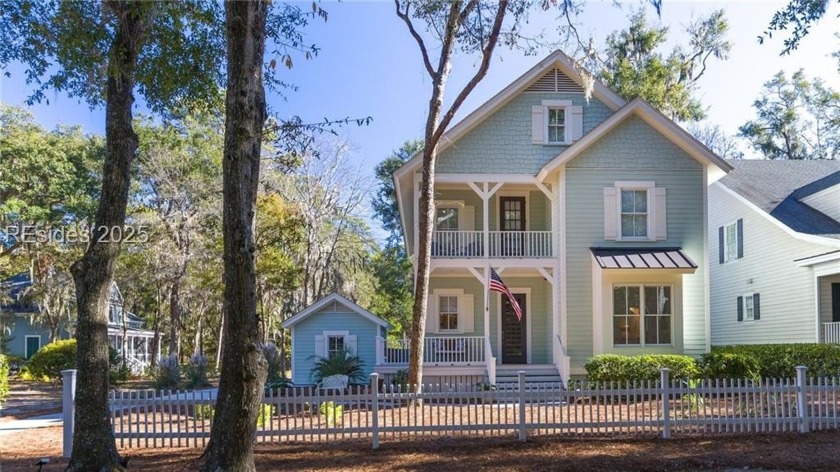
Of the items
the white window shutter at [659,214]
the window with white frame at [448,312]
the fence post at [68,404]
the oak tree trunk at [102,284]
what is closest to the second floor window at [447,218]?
the window with white frame at [448,312]

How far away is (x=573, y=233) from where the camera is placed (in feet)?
55.8

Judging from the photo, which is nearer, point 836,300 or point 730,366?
point 730,366

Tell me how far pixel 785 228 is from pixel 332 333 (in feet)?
41.7

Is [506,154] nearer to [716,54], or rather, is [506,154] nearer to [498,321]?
[498,321]

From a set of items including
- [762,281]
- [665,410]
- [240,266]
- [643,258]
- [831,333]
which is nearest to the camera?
[240,266]

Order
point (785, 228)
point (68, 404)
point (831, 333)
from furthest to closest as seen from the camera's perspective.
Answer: point (785, 228), point (831, 333), point (68, 404)

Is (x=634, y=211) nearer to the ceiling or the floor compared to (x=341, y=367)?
nearer to the ceiling

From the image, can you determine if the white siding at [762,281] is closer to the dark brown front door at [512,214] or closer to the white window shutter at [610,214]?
the white window shutter at [610,214]

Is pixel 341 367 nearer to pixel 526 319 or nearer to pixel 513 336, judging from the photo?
pixel 513 336

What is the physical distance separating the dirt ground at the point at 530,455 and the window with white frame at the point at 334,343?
357 inches

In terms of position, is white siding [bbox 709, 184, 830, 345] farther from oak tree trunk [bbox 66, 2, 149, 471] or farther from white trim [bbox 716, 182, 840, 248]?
oak tree trunk [bbox 66, 2, 149, 471]

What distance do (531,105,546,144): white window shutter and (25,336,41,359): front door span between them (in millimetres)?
26499

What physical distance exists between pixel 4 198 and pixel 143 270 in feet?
19.1

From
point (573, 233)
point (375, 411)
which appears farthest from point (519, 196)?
point (375, 411)
